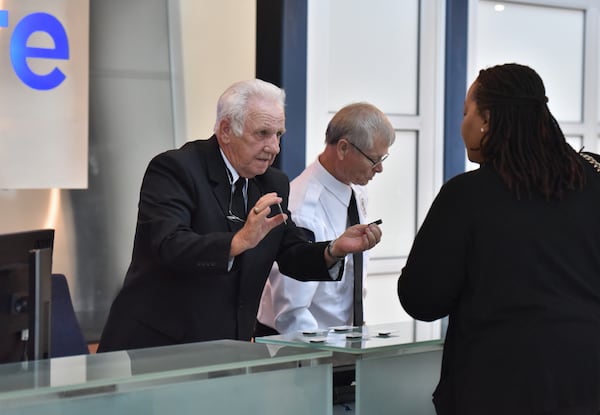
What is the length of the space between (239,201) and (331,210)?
0.63m

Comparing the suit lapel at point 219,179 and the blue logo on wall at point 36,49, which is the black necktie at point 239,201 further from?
the blue logo on wall at point 36,49

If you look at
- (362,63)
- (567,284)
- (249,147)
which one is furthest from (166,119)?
(567,284)

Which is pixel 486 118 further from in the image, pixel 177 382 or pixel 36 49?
pixel 36 49

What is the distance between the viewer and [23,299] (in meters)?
2.23

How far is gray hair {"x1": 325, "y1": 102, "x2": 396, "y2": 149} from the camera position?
3662mm

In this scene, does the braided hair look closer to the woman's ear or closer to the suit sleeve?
the woman's ear

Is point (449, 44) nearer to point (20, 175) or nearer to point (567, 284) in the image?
point (20, 175)

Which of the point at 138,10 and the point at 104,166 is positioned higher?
the point at 138,10

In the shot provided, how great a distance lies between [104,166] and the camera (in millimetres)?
5066

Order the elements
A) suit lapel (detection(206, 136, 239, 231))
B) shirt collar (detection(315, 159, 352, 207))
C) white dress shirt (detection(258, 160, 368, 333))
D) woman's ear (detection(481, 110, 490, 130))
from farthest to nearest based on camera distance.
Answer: shirt collar (detection(315, 159, 352, 207)), white dress shirt (detection(258, 160, 368, 333)), suit lapel (detection(206, 136, 239, 231)), woman's ear (detection(481, 110, 490, 130))

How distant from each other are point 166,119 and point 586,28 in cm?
291

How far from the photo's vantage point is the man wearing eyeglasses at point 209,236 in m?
2.87

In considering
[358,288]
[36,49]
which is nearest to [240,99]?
[358,288]

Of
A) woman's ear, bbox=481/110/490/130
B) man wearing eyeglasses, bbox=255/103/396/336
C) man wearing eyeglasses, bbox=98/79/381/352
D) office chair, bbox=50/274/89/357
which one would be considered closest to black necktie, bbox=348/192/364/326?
man wearing eyeglasses, bbox=255/103/396/336
